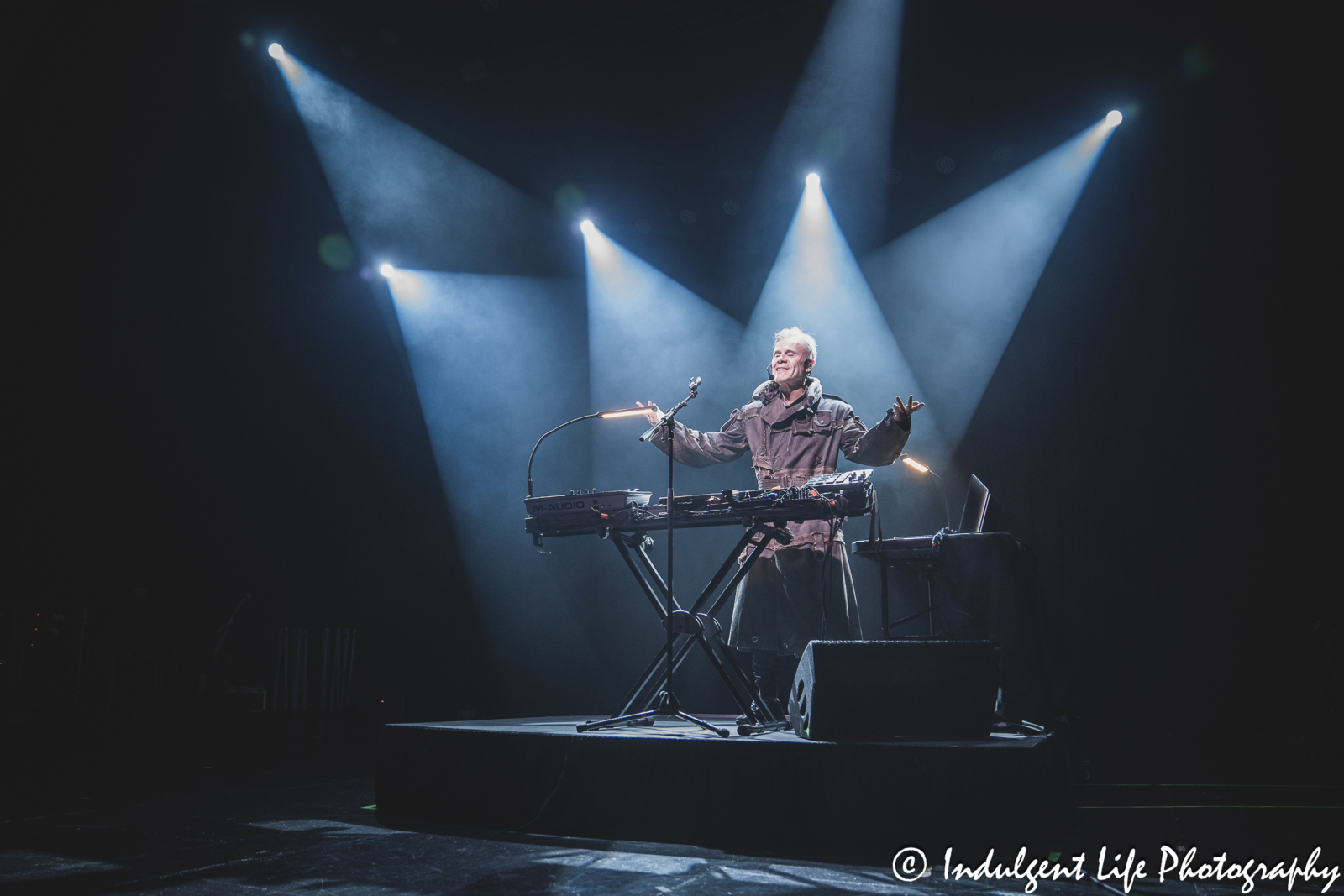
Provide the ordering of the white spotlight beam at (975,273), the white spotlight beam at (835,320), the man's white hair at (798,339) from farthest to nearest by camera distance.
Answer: the white spotlight beam at (835,320) < the white spotlight beam at (975,273) < the man's white hair at (798,339)

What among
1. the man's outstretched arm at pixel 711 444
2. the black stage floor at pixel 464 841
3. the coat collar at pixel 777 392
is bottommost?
the black stage floor at pixel 464 841

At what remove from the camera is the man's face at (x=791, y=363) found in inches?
151

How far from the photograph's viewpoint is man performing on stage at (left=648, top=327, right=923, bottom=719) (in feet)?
11.3

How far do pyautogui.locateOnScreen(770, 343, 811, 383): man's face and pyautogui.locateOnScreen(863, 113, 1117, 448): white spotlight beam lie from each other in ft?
8.65

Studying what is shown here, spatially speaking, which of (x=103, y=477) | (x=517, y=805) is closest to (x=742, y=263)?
(x=517, y=805)

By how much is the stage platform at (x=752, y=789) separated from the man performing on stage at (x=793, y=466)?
34.3 inches

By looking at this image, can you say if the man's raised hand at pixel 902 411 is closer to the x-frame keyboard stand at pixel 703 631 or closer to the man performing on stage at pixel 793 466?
the man performing on stage at pixel 793 466

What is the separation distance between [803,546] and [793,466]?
1.41ft

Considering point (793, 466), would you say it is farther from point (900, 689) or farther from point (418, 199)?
point (418, 199)

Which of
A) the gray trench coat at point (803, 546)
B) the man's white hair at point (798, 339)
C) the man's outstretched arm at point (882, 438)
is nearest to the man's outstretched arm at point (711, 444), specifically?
the gray trench coat at point (803, 546)

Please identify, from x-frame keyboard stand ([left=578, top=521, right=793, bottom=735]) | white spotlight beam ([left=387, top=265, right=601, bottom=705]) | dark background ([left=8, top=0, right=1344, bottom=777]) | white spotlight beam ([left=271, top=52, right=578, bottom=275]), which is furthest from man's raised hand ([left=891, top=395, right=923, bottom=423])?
white spotlight beam ([left=271, top=52, right=578, bottom=275])

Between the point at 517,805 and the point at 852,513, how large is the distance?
1.54 m

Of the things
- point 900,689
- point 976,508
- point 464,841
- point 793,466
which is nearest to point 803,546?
point 793,466

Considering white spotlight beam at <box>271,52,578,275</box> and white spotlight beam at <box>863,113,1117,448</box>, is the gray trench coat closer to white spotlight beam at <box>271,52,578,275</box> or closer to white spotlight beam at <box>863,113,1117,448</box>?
white spotlight beam at <box>863,113,1117,448</box>
